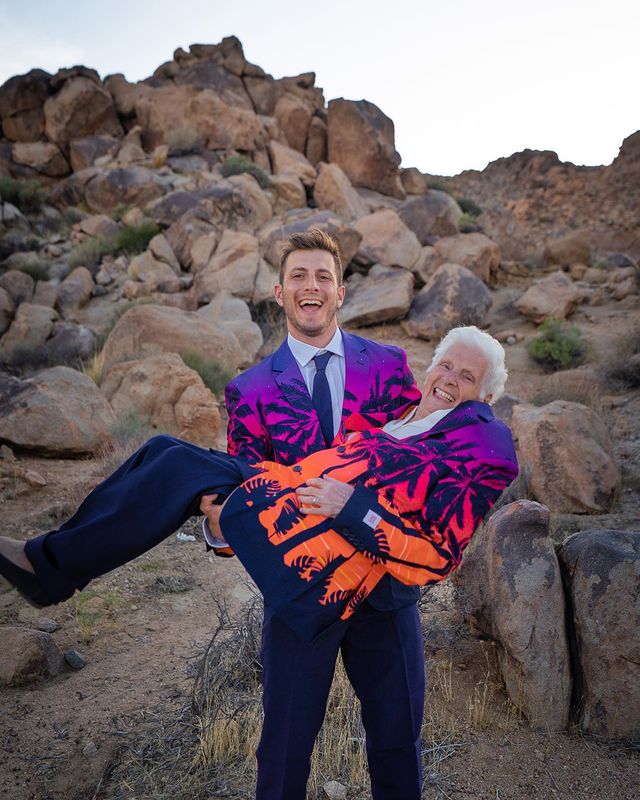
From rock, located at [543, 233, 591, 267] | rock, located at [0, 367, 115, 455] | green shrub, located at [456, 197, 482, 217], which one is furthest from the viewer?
green shrub, located at [456, 197, 482, 217]

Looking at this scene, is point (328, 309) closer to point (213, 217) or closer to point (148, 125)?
point (213, 217)

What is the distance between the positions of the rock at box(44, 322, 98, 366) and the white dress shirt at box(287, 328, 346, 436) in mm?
8062

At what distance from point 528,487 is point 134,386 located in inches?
194

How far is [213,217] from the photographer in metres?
14.8

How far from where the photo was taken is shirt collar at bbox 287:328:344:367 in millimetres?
2230

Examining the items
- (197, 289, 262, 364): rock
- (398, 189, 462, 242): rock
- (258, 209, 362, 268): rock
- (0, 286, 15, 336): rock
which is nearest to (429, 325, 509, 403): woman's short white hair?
(197, 289, 262, 364): rock

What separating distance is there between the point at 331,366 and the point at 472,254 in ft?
43.8

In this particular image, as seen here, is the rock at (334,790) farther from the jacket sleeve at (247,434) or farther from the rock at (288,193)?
the rock at (288,193)

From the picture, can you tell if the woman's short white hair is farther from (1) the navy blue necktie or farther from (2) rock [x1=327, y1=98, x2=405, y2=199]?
(2) rock [x1=327, y1=98, x2=405, y2=199]

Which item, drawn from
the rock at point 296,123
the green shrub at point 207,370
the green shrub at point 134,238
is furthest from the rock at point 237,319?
the rock at point 296,123

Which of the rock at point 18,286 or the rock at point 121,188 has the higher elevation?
the rock at point 121,188

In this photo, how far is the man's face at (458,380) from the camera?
7.04 feet

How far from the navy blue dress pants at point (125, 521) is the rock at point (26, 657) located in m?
2.01

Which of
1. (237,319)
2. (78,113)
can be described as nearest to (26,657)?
(237,319)
